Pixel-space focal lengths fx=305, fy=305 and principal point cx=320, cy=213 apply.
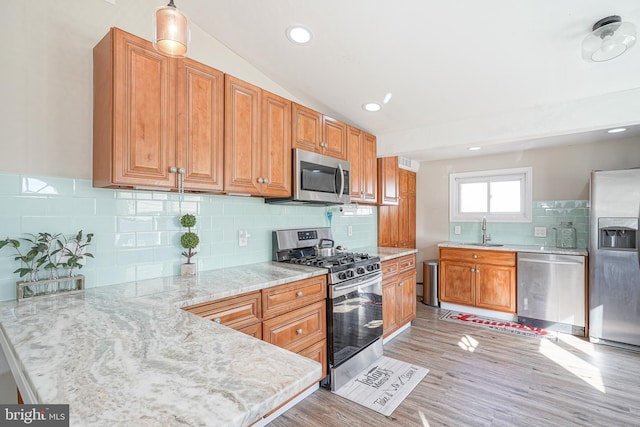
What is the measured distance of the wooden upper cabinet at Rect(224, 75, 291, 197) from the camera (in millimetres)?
2133

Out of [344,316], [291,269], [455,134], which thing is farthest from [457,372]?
[455,134]

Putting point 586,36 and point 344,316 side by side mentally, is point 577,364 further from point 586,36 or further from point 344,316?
point 586,36

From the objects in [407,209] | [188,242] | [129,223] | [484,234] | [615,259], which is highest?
[407,209]

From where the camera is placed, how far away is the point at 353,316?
2.53 metres

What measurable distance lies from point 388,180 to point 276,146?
1862mm

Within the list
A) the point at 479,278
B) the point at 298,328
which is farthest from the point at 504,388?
the point at 479,278

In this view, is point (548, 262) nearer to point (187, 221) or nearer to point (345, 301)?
point (345, 301)

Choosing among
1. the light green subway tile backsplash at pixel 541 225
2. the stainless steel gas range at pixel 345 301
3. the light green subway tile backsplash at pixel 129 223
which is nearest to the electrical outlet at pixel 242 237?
the light green subway tile backsplash at pixel 129 223

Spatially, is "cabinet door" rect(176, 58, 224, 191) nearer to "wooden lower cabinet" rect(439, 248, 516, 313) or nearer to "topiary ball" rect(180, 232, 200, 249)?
"topiary ball" rect(180, 232, 200, 249)

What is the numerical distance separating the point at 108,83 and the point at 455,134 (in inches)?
118

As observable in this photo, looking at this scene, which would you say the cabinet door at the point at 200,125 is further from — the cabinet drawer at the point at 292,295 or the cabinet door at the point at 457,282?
the cabinet door at the point at 457,282

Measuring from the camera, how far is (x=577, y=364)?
8.98ft

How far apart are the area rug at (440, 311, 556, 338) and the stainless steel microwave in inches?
88.9
